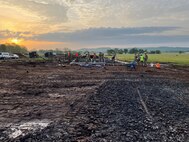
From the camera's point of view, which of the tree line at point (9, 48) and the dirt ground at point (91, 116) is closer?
the dirt ground at point (91, 116)

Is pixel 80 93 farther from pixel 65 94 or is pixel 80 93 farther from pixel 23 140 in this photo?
pixel 23 140

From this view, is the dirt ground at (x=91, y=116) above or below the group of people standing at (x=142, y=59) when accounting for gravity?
below

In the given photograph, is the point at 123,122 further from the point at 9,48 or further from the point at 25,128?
the point at 9,48

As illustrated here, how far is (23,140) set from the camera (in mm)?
6984

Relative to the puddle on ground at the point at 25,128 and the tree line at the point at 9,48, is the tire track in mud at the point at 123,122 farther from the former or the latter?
the tree line at the point at 9,48

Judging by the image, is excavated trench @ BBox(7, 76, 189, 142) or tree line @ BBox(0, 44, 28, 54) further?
tree line @ BBox(0, 44, 28, 54)

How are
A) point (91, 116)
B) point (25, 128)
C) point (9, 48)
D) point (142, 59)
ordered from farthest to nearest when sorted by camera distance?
point (9, 48) < point (142, 59) < point (91, 116) < point (25, 128)

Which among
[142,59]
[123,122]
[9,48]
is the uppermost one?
[9,48]

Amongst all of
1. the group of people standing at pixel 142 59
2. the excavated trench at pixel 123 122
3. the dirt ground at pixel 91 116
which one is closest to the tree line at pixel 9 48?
the group of people standing at pixel 142 59

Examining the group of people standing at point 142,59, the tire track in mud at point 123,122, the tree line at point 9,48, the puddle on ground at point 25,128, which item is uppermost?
the tree line at point 9,48

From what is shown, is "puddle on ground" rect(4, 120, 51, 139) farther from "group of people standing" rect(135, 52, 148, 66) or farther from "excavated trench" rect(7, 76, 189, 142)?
"group of people standing" rect(135, 52, 148, 66)

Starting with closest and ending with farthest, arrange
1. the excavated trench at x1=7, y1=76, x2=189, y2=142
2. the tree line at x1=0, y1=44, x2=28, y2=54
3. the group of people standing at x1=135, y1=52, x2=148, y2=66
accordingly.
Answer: the excavated trench at x1=7, y1=76, x2=189, y2=142, the group of people standing at x1=135, y1=52, x2=148, y2=66, the tree line at x1=0, y1=44, x2=28, y2=54

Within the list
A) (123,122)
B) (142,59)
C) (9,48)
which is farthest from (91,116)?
(9,48)

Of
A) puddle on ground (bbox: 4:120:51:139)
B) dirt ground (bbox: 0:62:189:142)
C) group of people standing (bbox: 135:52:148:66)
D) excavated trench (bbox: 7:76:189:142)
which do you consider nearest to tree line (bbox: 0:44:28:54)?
group of people standing (bbox: 135:52:148:66)
